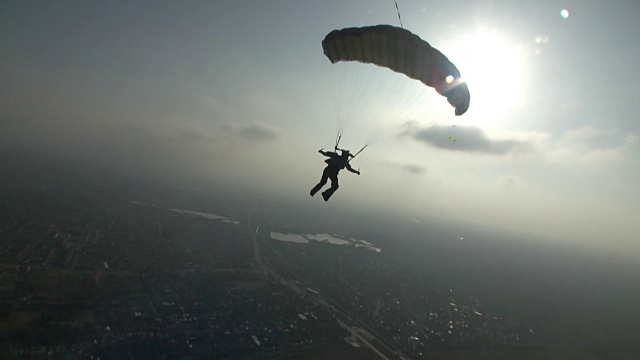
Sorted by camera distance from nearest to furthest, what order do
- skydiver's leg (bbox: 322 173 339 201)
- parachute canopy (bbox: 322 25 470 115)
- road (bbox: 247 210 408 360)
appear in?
parachute canopy (bbox: 322 25 470 115), skydiver's leg (bbox: 322 173 339 201), road (bbox: 247 210 408 360)

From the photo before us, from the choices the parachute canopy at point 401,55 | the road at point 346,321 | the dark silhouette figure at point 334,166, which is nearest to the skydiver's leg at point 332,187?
the dark silhouette figure at point 334,166

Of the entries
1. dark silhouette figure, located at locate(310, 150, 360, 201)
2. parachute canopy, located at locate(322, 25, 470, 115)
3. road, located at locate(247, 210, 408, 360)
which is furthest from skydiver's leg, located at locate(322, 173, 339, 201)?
road, located at locate(247, 210, 408, 360)

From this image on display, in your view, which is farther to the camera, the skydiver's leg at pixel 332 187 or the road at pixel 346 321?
the road at pixel 346 321

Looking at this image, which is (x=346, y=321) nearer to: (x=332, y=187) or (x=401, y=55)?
(x=332, y=187)

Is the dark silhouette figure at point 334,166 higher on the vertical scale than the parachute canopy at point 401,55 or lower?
lower

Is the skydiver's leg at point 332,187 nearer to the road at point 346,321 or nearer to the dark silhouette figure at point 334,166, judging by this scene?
the dark silhouette figure at point 334,166

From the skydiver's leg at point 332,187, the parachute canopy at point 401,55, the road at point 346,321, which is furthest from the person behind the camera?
the road at point 346,321

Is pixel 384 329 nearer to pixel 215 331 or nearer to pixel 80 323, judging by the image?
pixel 215 331

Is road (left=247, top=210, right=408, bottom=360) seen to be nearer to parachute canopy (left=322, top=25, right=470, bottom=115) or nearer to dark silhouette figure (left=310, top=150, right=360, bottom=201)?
dark silhouette figure (left=310, top=150, right=360, bottom=201)
